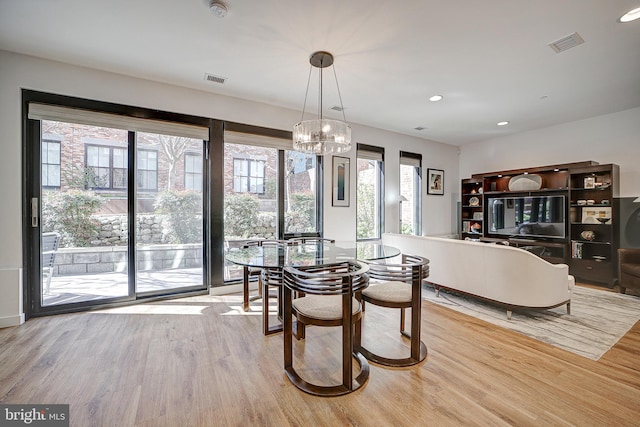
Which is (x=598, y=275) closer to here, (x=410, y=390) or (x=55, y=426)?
(x=410, y=390)

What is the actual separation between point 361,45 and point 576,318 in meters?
3.81

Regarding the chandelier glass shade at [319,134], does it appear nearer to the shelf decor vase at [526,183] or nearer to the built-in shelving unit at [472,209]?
the shelf decor vase at [526,183]

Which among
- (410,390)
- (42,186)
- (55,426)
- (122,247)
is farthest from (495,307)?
(42,186)

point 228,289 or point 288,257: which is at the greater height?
point 288,257

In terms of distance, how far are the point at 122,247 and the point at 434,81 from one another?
4.47 m

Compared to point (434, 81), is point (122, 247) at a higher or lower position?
lower

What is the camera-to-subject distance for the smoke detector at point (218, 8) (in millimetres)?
2142

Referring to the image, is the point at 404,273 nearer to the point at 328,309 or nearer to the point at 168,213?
the point at 328,309

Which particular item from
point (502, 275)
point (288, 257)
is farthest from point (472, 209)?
point (288, 257)

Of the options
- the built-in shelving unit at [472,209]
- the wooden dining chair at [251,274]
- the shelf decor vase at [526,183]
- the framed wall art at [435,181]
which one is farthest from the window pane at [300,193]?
the shelf decor vase at [526,183]

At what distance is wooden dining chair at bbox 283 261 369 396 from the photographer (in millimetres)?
1876

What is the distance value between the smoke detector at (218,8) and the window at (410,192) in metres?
4.43

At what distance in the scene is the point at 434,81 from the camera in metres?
3.54

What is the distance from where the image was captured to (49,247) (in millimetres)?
3176
